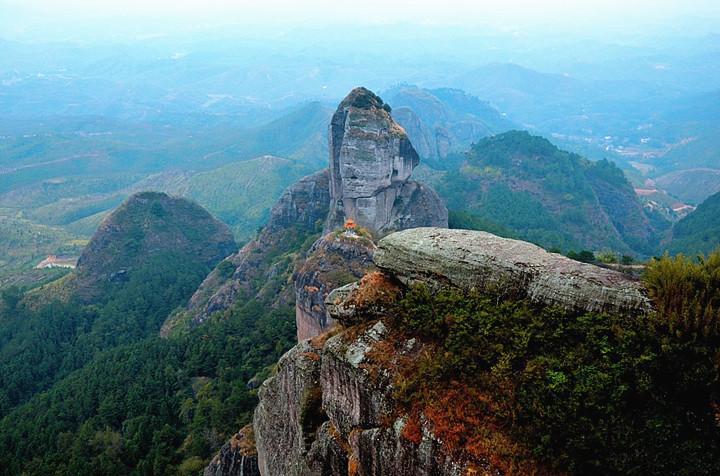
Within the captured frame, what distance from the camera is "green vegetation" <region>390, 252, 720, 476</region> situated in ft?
26.8

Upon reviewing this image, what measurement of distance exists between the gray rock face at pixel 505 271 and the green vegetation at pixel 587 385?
40 cm

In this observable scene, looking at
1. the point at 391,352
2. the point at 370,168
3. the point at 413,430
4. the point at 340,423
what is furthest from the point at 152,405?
the point at 413,430

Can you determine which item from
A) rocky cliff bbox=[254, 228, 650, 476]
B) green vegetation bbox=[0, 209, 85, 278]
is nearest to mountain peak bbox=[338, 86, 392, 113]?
rocky cliff bbox=[254, 228, 650, 476]

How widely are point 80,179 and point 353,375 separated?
183 metres

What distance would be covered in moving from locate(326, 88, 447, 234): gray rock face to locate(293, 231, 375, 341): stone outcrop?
1324cm

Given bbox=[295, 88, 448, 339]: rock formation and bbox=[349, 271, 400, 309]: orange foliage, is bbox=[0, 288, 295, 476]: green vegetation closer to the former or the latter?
bbox=[295, 88, 448, 339]: rock formation

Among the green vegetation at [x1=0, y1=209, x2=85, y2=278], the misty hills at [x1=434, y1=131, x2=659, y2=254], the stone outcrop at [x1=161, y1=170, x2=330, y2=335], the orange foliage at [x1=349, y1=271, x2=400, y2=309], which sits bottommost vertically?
the green vegetation at [x1=0, y1=209, x2=85, y2=278]

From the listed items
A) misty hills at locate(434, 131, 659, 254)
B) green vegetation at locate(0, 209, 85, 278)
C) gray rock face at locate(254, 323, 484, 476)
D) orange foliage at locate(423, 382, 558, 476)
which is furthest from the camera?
green vegetation at locate(0, 209, 85, 278)

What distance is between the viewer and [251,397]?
32.8 m

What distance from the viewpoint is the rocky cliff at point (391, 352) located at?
998cm

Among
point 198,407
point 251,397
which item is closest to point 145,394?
point 198,407

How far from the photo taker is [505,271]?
11.6 metres

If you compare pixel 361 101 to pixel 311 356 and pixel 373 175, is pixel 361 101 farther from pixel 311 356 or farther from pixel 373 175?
pixel 311 356

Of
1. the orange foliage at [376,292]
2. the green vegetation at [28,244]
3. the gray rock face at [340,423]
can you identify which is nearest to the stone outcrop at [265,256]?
the gray rock face at [340,423]
